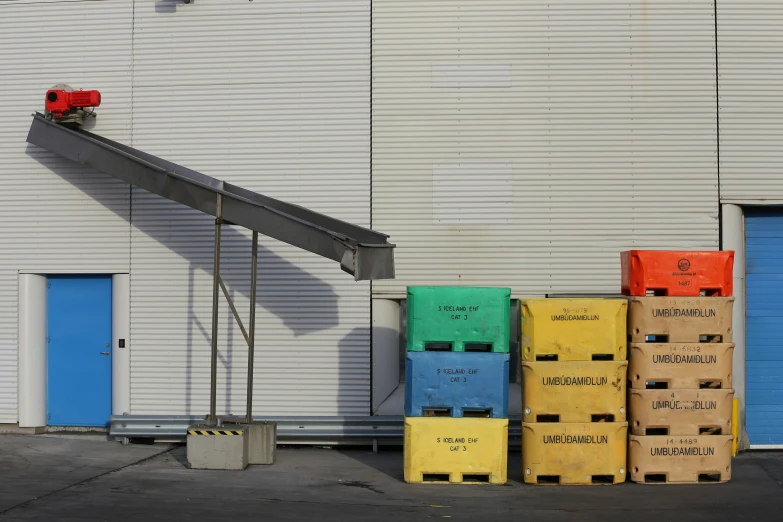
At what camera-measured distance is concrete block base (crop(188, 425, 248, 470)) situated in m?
11.6

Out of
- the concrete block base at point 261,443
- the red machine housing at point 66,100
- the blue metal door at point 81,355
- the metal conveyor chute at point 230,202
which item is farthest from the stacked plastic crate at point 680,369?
the red machine housing at point 66,100

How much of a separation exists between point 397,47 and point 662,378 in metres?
6.19

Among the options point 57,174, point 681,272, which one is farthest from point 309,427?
point 681,272

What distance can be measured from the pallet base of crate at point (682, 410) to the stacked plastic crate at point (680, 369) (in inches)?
0.5

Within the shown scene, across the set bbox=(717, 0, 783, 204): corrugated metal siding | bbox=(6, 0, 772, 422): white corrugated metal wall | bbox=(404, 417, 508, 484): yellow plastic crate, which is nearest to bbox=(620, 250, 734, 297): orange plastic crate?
bbox=(6, 0, 772, 422): white corrugated metal wall

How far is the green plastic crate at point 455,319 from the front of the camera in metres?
10.9

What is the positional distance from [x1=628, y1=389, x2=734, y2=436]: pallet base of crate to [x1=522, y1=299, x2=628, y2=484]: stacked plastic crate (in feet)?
0.84

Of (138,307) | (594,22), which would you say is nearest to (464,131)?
(594,22)

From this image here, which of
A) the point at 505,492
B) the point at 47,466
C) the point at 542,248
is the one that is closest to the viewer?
the point at 505,492

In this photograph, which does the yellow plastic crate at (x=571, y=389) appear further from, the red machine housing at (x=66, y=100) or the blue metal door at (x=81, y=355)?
the red machine housing at (x=66, y=100)

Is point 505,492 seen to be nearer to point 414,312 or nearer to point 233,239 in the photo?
point 414,312

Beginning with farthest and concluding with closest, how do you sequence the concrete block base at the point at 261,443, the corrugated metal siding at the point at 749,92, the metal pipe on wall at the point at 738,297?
the corrugated metal siding at the point at 749,92 → the metal pipe on wall at the point at 738,297 → the concrete block base at the point at 261,443

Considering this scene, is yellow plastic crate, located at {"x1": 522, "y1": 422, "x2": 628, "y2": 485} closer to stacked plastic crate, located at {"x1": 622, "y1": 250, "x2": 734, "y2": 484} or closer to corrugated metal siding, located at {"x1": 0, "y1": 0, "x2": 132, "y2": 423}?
stacked plastic crate, located at {"x1": 622, "y1": 250, "x2": 734, "y2": 484}

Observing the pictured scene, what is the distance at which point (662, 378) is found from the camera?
1091cm
